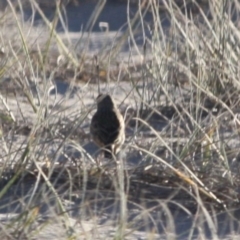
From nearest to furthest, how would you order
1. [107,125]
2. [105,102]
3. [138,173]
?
[138,173]
[107,125]
[105,102]

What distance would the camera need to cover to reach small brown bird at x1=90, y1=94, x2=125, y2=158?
5.64 metres

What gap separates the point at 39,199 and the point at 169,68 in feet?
6.84

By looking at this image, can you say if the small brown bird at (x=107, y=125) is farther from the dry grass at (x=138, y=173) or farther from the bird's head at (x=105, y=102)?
the dry grass at (x=138, y=173)

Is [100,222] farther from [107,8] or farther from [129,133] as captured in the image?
[107,8]

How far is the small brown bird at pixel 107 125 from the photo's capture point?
18.5 feet

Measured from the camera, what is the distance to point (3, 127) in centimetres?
570

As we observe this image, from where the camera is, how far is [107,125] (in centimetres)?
585

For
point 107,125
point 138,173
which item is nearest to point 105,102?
point 107,125

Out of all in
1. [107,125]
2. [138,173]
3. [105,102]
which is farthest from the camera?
[105,102]

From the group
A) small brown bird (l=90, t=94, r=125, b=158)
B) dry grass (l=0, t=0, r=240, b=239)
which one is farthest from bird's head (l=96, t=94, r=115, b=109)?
dry grass (l=0, t=0, r=240, b=239)

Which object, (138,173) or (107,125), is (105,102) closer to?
(107,125)

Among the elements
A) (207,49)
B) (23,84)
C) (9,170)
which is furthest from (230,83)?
(9,170)

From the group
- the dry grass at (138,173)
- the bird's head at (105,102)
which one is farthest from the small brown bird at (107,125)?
the dry grass at (138,173)

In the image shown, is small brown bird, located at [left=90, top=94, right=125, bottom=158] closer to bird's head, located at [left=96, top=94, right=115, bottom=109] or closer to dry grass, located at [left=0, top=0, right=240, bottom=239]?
bird's head, located at [left=96, top=94, right=115, bottom=109]
